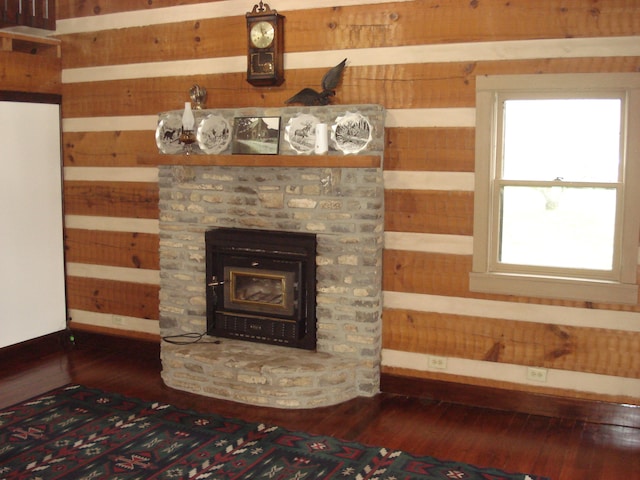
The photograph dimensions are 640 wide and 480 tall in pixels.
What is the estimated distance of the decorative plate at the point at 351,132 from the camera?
449cm

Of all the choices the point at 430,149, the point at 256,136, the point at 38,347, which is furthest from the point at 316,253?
the point at 38,347

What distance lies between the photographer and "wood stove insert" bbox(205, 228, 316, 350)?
476cm

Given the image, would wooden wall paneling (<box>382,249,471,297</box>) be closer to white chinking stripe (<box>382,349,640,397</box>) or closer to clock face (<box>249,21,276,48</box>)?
white chinking stripe (<box>382,349,640,397</box>)

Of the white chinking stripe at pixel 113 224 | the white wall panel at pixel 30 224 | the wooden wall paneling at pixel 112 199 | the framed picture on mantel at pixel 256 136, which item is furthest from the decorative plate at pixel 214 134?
the white wall panel at pixel 30 224

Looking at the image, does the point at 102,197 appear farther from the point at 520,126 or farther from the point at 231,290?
the point at 520,126

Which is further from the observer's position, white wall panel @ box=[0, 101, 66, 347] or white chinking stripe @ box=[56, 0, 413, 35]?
white wall panel @ box=[0, 101, 66, 347]

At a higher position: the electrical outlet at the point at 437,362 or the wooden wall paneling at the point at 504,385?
the electrical outlet at the point at 437,362

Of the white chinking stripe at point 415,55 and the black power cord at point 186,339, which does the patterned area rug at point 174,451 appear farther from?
the white chinking stripe at point 415,55

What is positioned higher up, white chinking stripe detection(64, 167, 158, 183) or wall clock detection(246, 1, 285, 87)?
wall clock detection(246, 1, 285, 87)

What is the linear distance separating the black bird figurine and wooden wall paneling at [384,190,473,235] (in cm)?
78

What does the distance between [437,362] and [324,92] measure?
200 centimetres

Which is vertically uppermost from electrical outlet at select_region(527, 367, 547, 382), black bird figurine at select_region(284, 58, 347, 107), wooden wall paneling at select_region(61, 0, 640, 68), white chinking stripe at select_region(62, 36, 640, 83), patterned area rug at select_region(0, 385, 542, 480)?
wooden wall paneling at select_region(61, 0, 640, 68)

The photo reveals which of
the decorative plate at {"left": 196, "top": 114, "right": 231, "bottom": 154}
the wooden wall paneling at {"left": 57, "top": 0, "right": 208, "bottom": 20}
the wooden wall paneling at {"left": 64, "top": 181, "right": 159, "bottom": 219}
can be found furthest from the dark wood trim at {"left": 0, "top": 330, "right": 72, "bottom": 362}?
the wooden wall paneling at {"left": 57, "top": 0, "right": 208, "bottom": 20}

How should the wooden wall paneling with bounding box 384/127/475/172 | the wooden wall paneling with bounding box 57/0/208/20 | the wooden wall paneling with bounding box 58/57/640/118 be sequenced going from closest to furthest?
the wooden wall paneling with bounding box 58/57/640/118 < the wooden wall paneling with bounding box 384/127/475/172 < the wooden wall paneling with bounding box 57/0/208/20
